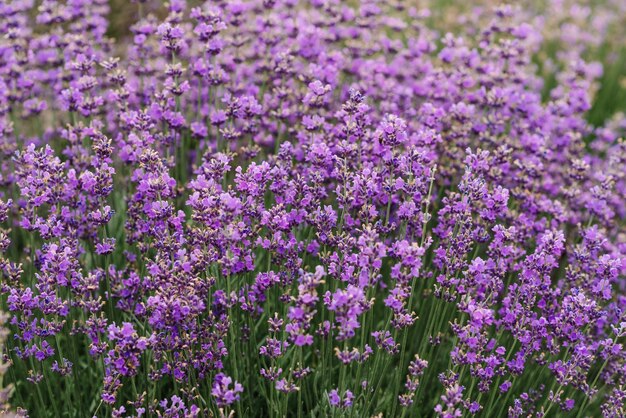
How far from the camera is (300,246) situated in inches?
146

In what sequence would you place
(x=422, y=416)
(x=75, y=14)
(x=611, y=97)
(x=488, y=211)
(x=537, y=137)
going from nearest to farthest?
(x=488, y=211)
(x=422, y=416)
(x=537, y=137)
(x=75, y=14)
(x=611, y=97)

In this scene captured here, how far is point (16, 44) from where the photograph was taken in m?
4.62

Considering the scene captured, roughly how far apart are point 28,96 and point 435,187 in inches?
121

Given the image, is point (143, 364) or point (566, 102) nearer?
point (143, 364)

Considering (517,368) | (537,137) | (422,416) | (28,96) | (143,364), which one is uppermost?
(537,137)

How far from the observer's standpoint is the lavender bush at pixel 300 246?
2.98m

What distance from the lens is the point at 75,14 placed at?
4.91 metres

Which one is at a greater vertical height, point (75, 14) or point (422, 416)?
point (75, 14)

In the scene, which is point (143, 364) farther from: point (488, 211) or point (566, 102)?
point (566, 102)

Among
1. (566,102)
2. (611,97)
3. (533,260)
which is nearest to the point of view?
(533,260)

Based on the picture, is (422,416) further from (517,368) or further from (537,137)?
(537,137)

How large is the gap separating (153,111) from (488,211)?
2.01m

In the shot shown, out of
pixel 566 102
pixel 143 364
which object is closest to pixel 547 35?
pixel 566 102

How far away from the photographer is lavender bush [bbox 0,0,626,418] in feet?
9.78
